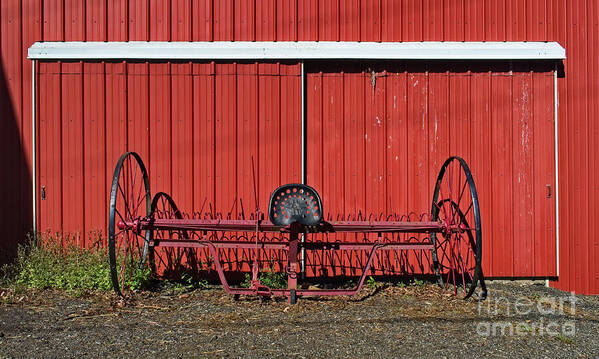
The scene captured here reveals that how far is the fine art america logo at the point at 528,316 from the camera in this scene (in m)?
4.54

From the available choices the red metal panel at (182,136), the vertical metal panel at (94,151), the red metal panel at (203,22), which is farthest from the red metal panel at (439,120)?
the vertical metal panel at (94,151)

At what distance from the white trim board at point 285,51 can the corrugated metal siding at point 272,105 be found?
166 millimetres

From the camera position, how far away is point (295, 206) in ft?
18.0

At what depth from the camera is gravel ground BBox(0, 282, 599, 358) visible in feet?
13.3

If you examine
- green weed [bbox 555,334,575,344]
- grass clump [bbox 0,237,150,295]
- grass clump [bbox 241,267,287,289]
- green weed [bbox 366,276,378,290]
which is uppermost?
grass clump [bbox 0,237,150,295]

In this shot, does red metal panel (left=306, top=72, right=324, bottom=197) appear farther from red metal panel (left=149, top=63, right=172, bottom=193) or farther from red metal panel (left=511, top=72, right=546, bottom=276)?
red metal panel (left=511, top=72, right=546, bottom=276)

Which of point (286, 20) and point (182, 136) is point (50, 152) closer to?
point (182, 136)

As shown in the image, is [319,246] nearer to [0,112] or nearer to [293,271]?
[293,271]

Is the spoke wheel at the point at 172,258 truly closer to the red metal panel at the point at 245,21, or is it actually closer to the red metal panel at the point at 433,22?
the red metal panel at the point at 245,21

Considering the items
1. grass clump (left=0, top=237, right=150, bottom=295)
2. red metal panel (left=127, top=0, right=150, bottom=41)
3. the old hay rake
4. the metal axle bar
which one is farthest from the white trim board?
grass clump (left=0, top=237, right=150, bottom=295)

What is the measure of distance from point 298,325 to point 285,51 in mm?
3540

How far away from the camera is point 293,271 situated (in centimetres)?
533

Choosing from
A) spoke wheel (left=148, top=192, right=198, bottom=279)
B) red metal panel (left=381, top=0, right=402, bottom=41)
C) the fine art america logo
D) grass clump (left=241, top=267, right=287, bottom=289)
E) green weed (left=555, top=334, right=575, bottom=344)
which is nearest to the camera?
green weed (left=555, top=334, right=575, bottom=344)

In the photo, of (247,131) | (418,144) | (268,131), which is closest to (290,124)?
(268,131)
